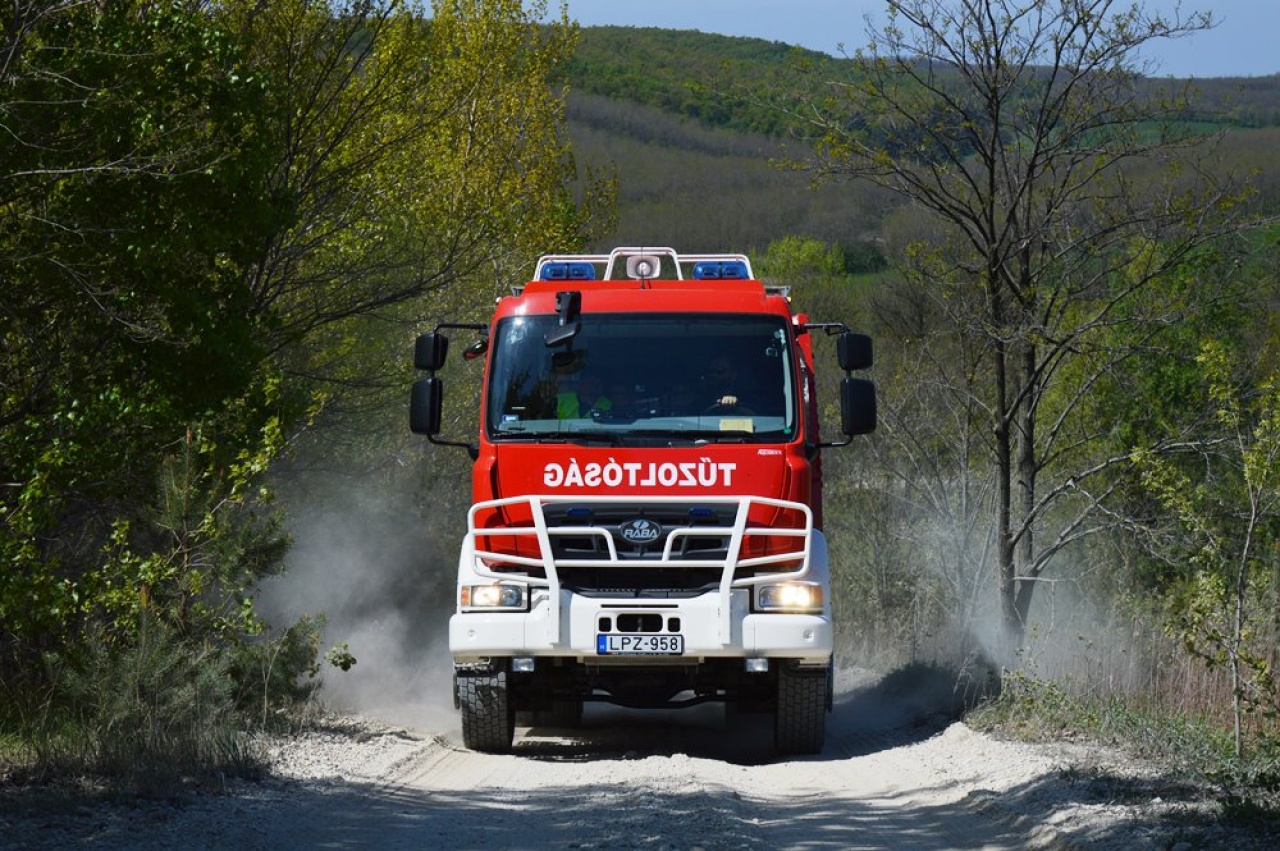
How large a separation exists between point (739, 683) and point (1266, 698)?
346cm

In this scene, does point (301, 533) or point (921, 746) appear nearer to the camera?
point (921, 746)

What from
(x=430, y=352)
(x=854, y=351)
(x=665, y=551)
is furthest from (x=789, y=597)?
(x=430, y=352)

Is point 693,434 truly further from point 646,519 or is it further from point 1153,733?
point 1153,733

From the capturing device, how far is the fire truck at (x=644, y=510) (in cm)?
1053

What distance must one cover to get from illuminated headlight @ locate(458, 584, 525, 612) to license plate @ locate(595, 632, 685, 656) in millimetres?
621

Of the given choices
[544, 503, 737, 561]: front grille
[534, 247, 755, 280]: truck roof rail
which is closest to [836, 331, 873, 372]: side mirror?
[544, 503, 737, 561]: front grille

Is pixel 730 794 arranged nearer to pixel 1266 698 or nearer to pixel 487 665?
pixel 487 665

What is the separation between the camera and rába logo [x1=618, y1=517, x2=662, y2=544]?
10570mm

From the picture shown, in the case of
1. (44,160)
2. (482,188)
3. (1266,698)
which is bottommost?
(1266,698)

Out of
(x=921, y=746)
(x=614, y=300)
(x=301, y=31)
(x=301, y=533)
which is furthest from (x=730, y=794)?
(x=301, y=533)

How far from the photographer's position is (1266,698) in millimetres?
9992

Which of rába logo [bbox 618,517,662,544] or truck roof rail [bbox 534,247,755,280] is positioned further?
truck roof rail [bbox 534,247,755,280]

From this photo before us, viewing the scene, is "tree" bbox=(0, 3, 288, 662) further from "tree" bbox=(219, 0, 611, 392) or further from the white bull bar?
the white bull bar

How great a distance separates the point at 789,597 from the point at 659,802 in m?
2.44
